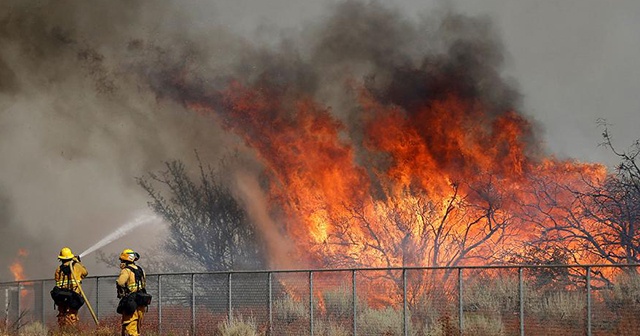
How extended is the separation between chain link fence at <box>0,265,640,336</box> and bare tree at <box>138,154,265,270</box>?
157 inches

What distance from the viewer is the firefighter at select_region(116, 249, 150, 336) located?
2111cm

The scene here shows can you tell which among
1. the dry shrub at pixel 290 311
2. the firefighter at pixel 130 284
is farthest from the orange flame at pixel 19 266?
the firefighter at pixel 130 284

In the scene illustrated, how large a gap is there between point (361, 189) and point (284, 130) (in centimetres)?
415

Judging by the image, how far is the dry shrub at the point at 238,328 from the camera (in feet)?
72.8

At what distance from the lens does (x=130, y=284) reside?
21156mm

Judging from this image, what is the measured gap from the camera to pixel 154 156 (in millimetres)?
41438

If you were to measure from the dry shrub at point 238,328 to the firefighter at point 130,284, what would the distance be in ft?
6.54

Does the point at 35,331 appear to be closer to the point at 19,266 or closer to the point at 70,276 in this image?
the point at 70,276

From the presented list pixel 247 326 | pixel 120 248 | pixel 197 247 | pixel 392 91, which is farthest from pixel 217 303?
pixel 120 248

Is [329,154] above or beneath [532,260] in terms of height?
above

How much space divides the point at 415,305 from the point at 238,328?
3.89 meters

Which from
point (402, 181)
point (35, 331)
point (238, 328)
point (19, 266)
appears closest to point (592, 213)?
point (402, 181)

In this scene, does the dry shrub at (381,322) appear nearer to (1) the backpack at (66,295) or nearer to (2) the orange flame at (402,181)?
(2) the orange flame at (402,181)

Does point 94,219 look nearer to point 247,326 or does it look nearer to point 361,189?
point 361,189
